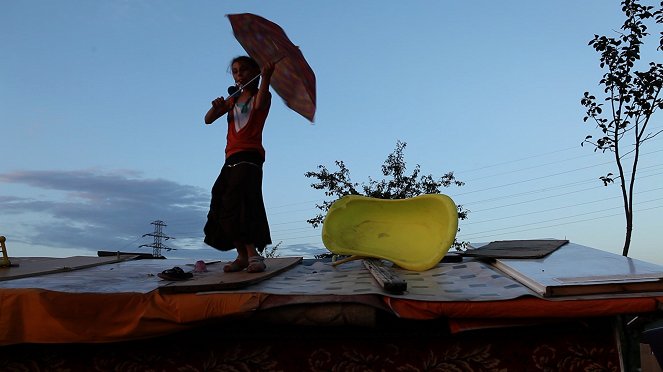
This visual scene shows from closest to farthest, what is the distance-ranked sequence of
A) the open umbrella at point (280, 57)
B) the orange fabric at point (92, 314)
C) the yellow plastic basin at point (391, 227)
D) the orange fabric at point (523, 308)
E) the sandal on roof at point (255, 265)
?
1. the orange fabric at point (523, 308)
2. the orange fabric at point (92, 314)
3. the sandal on roof at point (255, 265)
4. the open umbrella at point (280, 57)
5. the yellow plastic basin at point (391, 227)

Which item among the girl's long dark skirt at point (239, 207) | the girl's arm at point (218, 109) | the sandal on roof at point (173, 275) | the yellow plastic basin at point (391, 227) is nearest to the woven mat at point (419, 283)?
the yellow plastic basin at point (391, 227)

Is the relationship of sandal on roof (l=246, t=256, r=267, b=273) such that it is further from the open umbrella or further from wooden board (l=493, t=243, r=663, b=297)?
wooden board (l=493, t=243, r=663, b=297)

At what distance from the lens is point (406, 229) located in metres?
4.36

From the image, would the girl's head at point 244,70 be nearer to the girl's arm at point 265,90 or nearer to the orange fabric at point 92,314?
the girl's arm at point 265,90

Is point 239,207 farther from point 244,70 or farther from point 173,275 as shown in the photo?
point 244,70

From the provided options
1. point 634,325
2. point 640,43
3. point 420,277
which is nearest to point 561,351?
point 634,325

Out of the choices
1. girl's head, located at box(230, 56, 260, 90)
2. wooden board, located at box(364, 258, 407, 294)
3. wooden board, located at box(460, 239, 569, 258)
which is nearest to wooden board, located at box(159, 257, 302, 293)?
wooden board, located at box(364, 258, 407, 294)

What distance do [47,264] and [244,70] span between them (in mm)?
2037

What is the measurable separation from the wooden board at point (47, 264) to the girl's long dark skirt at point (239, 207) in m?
1.08

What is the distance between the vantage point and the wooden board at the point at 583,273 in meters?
2.80

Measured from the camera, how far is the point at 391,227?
14.5 feet

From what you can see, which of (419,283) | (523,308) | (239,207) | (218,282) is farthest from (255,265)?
(523,308)

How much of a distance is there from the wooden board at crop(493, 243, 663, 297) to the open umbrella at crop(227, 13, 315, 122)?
1590mm

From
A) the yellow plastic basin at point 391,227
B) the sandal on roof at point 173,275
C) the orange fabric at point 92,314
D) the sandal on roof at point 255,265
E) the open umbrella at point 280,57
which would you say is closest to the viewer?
the orange fabric at point 92,314
